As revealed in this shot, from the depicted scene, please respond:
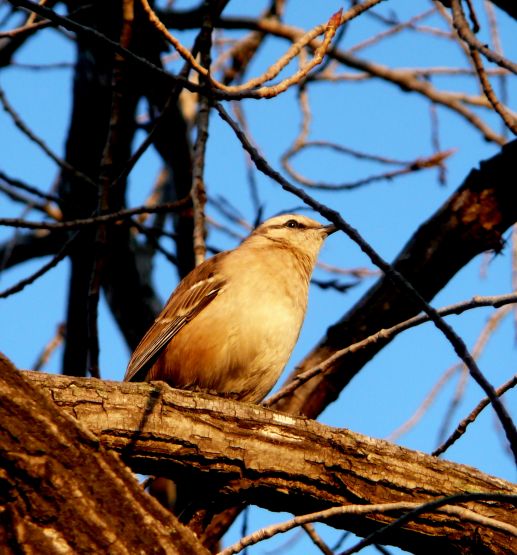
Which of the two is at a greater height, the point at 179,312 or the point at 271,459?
the point at 179,312

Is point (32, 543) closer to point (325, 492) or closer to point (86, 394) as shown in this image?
point (86, 394)

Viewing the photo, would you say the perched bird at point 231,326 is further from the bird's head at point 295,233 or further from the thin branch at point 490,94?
the thin branch at point 490,94

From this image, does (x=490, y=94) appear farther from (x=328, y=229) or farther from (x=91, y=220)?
(x=328, y=229)

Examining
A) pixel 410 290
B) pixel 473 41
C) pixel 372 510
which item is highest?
pixel 473 41

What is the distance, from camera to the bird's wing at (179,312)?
5.77 metres

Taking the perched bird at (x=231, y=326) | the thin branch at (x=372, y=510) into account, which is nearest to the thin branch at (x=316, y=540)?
the perched bird at (x=231, y=326)

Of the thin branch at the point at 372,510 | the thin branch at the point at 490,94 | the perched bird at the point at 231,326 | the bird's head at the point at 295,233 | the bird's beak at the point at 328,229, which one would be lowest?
the thin branch at the point at 372,510

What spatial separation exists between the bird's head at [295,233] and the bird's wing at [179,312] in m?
0.75

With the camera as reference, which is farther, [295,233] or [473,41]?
[295,233]

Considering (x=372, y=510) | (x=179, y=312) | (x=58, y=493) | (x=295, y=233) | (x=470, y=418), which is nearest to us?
(x=58, y=493)

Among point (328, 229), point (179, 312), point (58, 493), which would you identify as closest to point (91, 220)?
point (179, 312)

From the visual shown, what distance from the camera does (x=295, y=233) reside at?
6.82 meters

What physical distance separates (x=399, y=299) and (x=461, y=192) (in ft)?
2.55

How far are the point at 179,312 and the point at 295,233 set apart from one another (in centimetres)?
132
